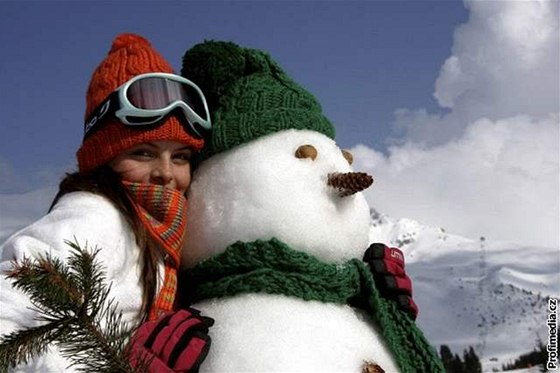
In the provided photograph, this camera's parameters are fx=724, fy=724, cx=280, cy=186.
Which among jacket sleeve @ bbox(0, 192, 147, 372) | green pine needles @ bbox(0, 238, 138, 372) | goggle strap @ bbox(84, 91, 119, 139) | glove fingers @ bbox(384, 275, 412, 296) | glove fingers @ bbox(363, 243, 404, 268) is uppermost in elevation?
goggle strap @ bbox(84, 91, 119, 139)

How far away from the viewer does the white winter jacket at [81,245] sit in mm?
1785

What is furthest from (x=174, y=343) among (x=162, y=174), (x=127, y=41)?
(x=127, y=41)

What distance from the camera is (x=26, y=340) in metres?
1.10

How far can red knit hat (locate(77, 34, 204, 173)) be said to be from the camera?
228cm

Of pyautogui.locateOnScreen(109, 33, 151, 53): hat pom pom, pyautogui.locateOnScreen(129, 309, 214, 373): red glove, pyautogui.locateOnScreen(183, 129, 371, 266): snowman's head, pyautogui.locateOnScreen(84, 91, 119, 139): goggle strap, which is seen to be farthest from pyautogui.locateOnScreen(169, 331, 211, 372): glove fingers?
pyautogui.locateOnScreen(109, 33, 151, 53): hat pom pom

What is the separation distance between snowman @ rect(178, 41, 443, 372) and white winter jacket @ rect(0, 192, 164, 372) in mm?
241

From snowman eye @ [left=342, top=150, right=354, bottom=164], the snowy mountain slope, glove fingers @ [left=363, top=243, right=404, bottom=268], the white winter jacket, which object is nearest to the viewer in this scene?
the white winter jacket

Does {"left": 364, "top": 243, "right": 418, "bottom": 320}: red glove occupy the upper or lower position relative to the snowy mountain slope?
lower

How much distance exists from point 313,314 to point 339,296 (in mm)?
145

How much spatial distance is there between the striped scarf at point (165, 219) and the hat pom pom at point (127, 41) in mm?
601

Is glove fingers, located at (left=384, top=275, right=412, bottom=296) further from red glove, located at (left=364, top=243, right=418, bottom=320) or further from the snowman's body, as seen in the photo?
the snowman's body

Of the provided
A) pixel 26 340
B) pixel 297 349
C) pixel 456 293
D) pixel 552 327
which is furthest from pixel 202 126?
pixel 456 293

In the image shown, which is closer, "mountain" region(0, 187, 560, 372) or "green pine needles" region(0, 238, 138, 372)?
"green pine needles" region(0, 238, 138, 372)

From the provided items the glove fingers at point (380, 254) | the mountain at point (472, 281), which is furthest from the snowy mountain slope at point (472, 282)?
the glove fingers at point (380, 254)
